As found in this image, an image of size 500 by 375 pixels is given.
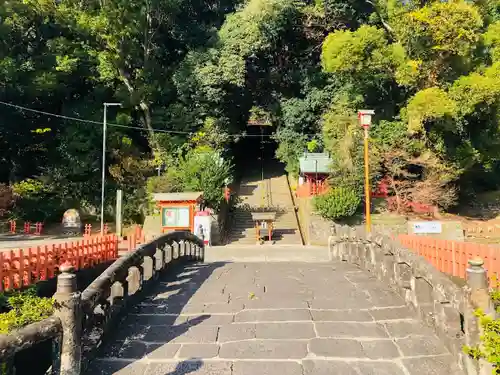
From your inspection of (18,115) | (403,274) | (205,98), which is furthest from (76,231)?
(403,274)

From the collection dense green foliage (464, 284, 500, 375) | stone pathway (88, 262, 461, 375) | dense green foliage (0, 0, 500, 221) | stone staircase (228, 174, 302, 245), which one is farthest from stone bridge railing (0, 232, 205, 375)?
dense green foliage (0, 0, 500, 221)

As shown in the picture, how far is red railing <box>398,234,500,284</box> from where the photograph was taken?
8188mm

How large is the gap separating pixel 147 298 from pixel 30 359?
423 centimetres

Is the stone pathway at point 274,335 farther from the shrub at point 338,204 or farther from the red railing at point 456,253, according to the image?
the shrub at point 338,204

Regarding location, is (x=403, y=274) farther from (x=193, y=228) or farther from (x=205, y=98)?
(x=205, y=98)

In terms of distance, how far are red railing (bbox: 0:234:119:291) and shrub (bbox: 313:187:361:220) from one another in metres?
11.6

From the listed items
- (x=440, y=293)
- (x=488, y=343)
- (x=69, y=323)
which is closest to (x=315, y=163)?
(x=440, y=293)

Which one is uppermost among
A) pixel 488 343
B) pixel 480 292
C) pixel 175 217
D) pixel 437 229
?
pixel 175 217

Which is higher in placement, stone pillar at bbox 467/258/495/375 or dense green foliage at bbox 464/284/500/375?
stone pillar at bbox 467/258/495/375

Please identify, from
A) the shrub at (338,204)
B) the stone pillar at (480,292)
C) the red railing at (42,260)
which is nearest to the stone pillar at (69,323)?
the stone pillar at (480,292)

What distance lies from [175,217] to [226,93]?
1032 cm

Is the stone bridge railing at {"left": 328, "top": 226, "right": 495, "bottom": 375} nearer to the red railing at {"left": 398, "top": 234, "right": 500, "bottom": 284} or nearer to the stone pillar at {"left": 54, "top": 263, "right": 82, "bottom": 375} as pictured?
the red railing at {"left": 398, "top": 234, "right": 500, "bottom": 284}

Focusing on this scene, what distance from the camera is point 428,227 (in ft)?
63.7

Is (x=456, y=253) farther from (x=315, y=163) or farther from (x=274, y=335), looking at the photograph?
(x=315, y=163)
